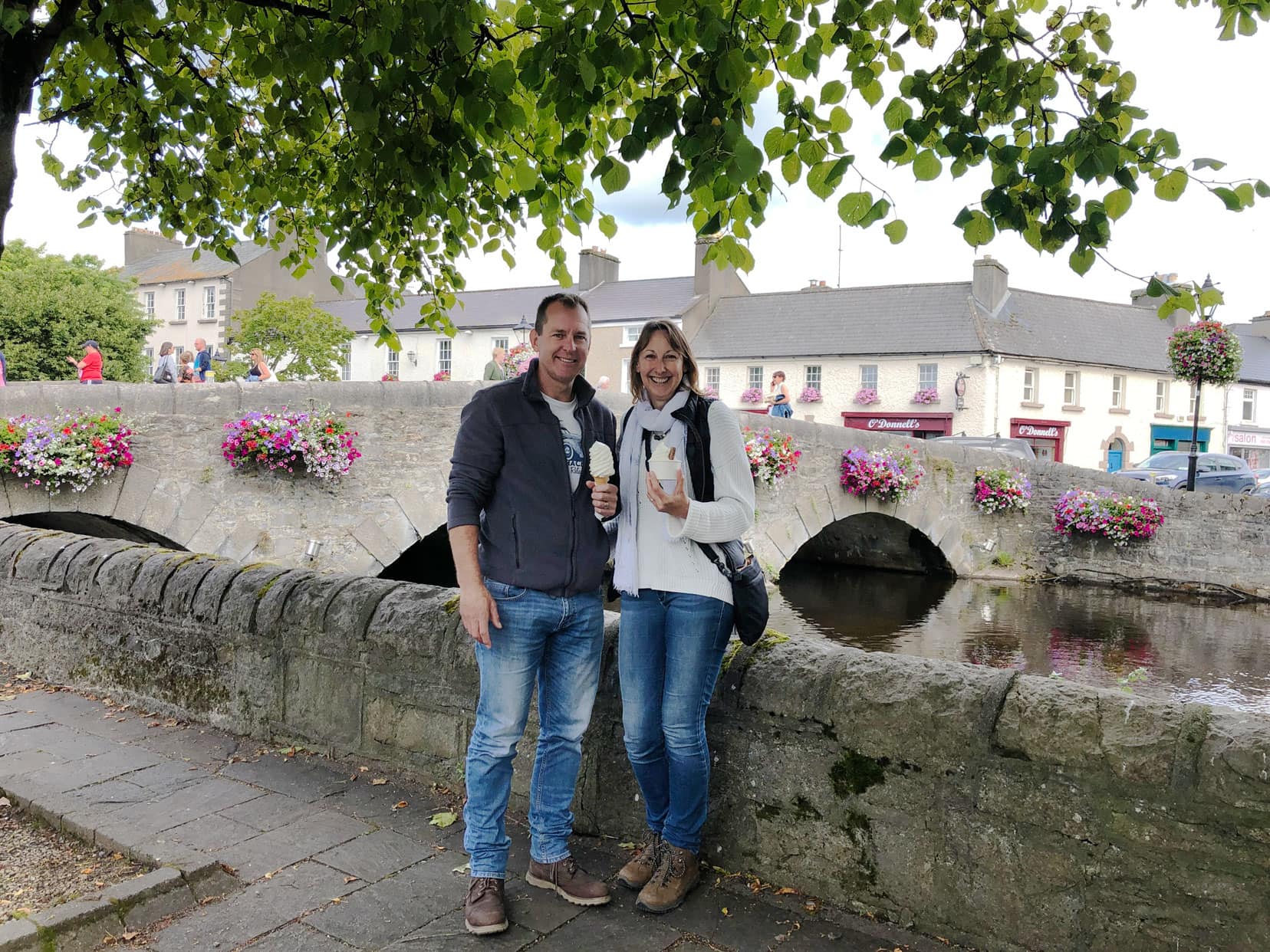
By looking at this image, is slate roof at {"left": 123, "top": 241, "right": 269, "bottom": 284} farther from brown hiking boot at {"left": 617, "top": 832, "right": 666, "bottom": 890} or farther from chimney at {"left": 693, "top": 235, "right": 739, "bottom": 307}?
brown hiking boot at {"left": 617, "top": 832, "right": 666, "bottom": 890}

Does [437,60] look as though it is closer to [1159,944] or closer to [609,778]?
[609,778]

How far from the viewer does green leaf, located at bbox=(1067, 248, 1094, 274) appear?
2.79 m

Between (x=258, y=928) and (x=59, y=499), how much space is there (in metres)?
7.03

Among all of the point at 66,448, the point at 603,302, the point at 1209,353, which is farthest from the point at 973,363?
the point at 66,448

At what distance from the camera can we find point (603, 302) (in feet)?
123

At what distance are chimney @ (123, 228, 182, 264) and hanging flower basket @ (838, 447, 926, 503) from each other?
42820mm

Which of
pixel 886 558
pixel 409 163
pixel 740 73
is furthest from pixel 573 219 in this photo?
pixel 886 558

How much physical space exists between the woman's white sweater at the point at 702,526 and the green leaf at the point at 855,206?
633 millimetres

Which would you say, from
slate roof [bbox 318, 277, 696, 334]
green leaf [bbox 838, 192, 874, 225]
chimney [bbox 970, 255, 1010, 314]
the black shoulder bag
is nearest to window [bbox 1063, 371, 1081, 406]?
chimney [bbox 970, 255, 1010, 314]

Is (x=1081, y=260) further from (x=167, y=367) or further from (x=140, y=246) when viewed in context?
(x=140, y=246)


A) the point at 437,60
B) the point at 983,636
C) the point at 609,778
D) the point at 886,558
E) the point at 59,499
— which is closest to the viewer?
the point at 609,778

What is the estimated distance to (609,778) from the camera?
10.2 feet

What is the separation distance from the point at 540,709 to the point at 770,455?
11.4 metres

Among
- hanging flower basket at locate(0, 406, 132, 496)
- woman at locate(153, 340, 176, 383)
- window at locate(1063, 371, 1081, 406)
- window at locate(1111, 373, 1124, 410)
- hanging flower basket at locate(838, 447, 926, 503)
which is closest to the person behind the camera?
hanging flower basket at locate(0, 406, 132, 496)
